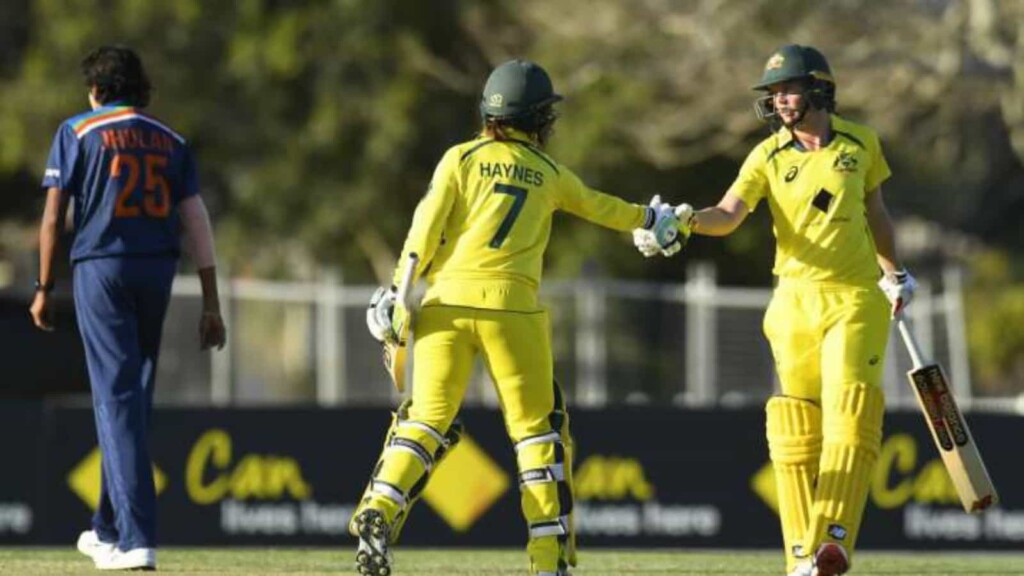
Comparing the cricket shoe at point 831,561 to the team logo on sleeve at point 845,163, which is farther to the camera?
the team logo on sleeve at point 845,163

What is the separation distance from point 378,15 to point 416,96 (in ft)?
3.45

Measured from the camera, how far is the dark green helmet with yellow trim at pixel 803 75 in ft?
32.0

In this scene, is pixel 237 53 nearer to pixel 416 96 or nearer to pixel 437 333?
pixel 416 96

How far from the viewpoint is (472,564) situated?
11766 mm

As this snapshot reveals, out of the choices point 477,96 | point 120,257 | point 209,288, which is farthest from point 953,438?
point 477,96

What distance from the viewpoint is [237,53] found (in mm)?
28656

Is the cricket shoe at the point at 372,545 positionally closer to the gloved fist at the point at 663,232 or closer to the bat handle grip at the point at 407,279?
the bat handle grip at the point at 407,279

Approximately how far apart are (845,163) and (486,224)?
5.15ft

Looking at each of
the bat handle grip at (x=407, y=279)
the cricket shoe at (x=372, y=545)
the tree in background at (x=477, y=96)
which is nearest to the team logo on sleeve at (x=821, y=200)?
the bat handle grip at (x=407, y=279)

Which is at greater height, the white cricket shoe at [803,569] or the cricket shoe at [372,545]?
the cricket shoe at [372,545]

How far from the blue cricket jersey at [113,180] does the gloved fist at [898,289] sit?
10.2ft

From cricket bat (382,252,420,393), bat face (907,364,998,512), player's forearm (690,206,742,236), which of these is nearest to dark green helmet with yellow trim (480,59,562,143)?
cricket bat (382,252,420,393)

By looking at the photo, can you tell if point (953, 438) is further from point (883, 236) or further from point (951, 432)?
point (883, 236)

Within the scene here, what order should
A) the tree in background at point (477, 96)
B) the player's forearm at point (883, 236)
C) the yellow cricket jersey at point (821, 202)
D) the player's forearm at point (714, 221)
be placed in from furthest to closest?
the tree in background at point (477, 96)
the player's forearm at point (883, 236)
the player's forearm at point (714, 221)
the yellow cricket jersey at point (821, 202)
